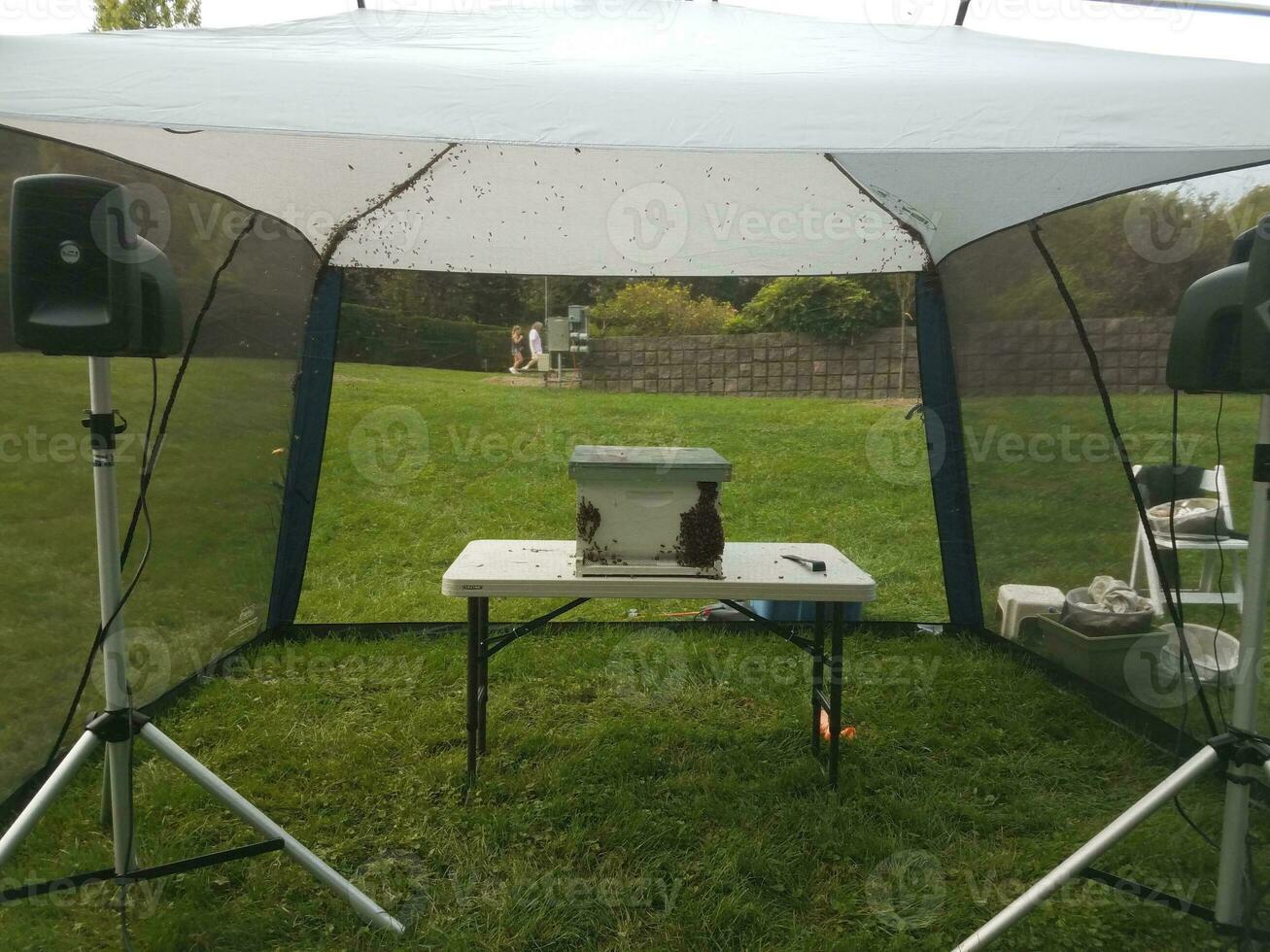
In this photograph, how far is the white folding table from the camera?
7.78 feet

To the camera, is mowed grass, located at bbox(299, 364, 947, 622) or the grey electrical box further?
mowed grass, located at bbox(299, 364, 947, 622)

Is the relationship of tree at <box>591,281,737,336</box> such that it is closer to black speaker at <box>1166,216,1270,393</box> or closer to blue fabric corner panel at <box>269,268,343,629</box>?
blue fabric corner panel at <box>269,268,343,629</box>

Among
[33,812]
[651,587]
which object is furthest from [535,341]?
[33,812]

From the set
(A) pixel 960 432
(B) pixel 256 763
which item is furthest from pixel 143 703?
(A) pixel 960 432

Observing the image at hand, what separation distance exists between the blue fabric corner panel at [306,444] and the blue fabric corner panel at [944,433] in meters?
2.59

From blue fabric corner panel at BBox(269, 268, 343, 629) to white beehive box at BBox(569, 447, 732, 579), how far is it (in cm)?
179

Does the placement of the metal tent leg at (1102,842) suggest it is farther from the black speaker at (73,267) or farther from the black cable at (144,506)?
the black speaker at (73,267)

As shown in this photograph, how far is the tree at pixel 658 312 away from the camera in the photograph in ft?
12.0

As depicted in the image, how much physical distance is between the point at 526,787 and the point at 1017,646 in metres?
2.24

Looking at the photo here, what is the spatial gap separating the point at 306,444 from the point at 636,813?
7.40ft

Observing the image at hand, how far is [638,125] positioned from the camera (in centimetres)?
159

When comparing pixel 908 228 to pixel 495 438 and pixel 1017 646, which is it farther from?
pixel 495 438

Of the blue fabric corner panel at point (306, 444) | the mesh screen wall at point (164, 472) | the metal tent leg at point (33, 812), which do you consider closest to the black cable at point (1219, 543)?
the metal tent leg at point (33, 812)

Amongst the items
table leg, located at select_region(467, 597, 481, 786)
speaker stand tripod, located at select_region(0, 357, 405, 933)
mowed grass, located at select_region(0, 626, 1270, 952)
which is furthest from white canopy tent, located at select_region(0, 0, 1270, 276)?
mowed grass, located at select_region(0, 626, 1270, 952)
